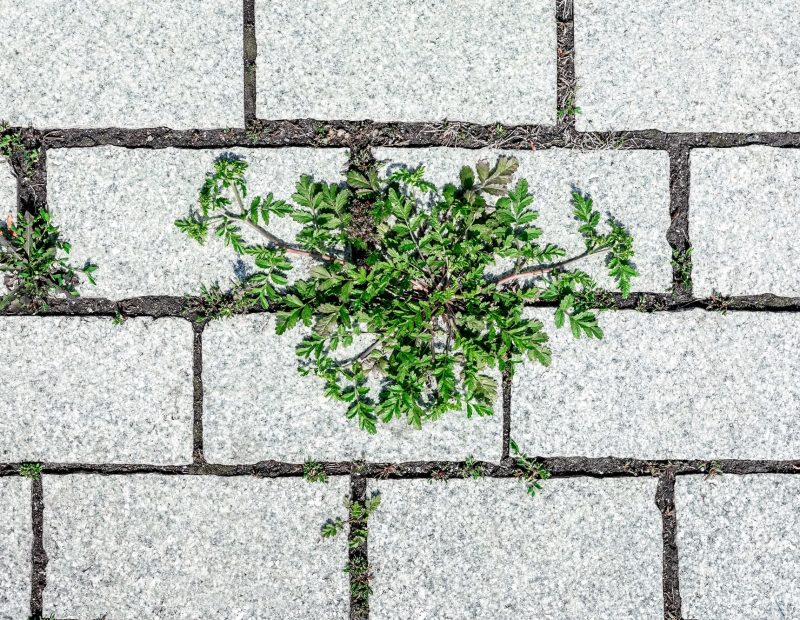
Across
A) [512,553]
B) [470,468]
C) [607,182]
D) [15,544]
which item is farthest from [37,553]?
[607,182]

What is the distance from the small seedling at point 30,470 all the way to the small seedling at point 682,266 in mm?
2640

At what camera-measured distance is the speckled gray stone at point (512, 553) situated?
290 cm

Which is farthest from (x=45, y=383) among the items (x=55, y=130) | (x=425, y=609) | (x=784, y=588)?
(x=784, y=588)

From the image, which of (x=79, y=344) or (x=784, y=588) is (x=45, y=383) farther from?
(x=784, y=588)

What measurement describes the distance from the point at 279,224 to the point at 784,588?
247cm

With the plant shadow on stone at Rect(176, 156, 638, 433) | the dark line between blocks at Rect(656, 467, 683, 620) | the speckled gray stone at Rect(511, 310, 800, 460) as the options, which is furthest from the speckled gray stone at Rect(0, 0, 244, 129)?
the dark line between blocks at Rect(656, 467, 683, 620)

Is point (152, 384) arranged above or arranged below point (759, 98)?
below

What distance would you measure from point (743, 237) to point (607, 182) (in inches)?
23.0

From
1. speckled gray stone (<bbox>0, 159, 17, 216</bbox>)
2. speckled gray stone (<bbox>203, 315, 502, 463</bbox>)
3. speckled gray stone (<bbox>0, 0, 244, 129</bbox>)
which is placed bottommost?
speckled gray stone (<bbox>203, 315, 502, 463</bbox>)

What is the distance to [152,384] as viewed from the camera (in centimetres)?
291

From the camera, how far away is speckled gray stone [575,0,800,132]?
2938 mm

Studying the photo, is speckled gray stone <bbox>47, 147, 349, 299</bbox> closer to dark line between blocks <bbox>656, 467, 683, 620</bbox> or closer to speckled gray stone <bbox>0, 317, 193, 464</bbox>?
speckled gray stone <bbox>0, 317, 193, 464</bbox>

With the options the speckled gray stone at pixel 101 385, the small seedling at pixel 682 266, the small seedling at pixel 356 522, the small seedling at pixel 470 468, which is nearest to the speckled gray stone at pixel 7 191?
the speckled gray stone at pixel 101 385

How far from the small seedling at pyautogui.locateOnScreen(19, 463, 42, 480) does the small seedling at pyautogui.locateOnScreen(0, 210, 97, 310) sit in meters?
0.62
